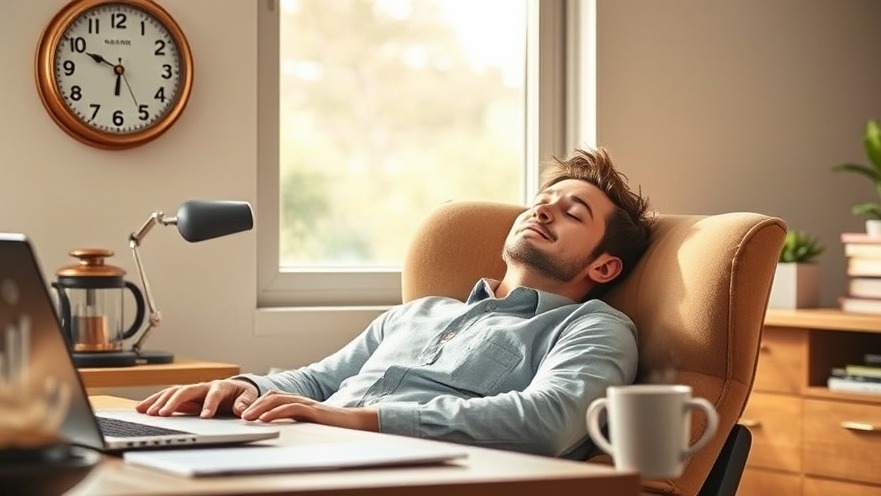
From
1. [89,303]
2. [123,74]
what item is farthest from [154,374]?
[123,74]

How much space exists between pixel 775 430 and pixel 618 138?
0.90m

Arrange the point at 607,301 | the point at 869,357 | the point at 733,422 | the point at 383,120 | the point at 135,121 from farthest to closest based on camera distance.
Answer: the point at 383,120, the point at 869,357, the point at 135,121, the point at 607,301, the point at 733,422

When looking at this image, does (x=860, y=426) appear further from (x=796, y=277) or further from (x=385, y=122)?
(x=385, y=122)

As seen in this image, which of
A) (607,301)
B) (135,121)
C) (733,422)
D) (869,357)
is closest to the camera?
(733,422)

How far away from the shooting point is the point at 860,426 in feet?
10.1

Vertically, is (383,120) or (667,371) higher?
(383,120)

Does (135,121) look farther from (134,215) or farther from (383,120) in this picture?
(383,120)

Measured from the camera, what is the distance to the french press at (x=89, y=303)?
2703 millimetres

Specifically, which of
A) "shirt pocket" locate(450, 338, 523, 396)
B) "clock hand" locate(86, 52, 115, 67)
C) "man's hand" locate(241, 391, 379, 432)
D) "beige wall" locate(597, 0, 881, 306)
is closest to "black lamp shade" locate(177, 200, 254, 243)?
"clock hand" locate(86, 52, 115, 67)

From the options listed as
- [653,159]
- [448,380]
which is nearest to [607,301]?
[448,380]

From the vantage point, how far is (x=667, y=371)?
6.61 feet

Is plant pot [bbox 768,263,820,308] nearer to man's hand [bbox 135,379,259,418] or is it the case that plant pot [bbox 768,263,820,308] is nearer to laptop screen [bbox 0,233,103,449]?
man's hand [bbox 135,379,259,418]

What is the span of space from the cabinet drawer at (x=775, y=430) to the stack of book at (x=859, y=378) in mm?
105

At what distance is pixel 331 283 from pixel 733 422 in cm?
158
